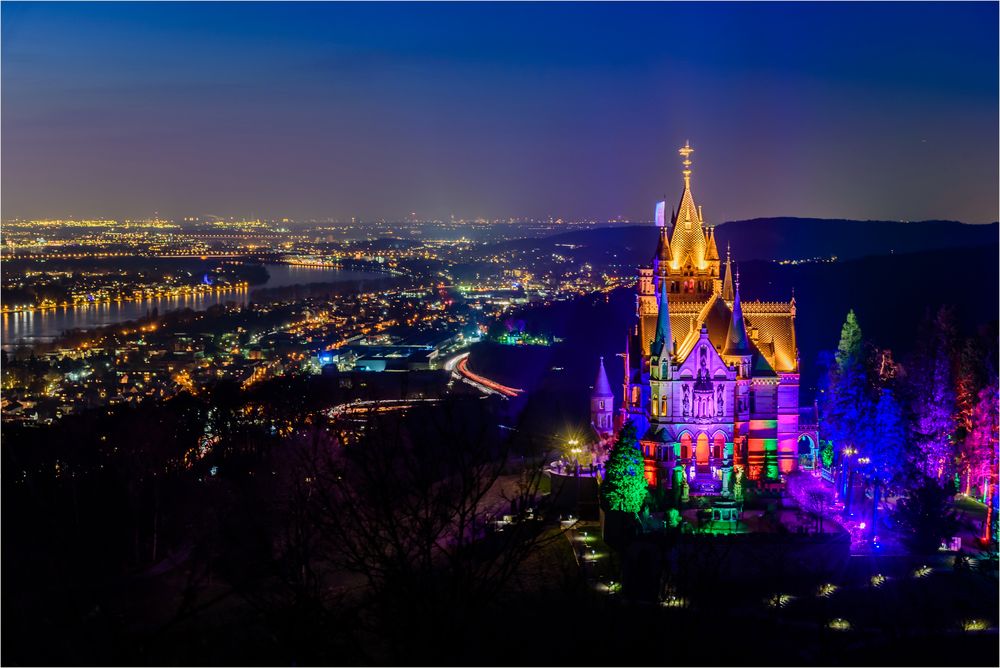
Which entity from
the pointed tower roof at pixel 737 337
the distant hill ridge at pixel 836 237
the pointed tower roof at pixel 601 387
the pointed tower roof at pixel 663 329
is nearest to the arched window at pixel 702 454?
the pointed tower roof at pixel 737 337

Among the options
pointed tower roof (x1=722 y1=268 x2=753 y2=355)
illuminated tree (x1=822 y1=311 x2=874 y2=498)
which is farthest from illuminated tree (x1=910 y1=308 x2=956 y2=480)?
pointed tower roof (x1=722 y1=268 x2=753 y2=355)

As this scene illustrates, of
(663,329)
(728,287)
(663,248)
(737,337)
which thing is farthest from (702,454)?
(663,248)

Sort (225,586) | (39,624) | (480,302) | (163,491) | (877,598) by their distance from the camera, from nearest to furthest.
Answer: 1. (39,624)
2. (877,598)
3. (225,586)
4. (163,491)
5. (480,302)

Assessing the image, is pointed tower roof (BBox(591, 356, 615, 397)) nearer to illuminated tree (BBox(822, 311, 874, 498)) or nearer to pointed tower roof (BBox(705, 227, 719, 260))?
pointed tower roof (BBox(705, 227, 719, 260))

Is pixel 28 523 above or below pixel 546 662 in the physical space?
below

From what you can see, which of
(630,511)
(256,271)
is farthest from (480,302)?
(630,511)

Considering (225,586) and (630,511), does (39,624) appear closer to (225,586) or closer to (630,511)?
(225,586)
